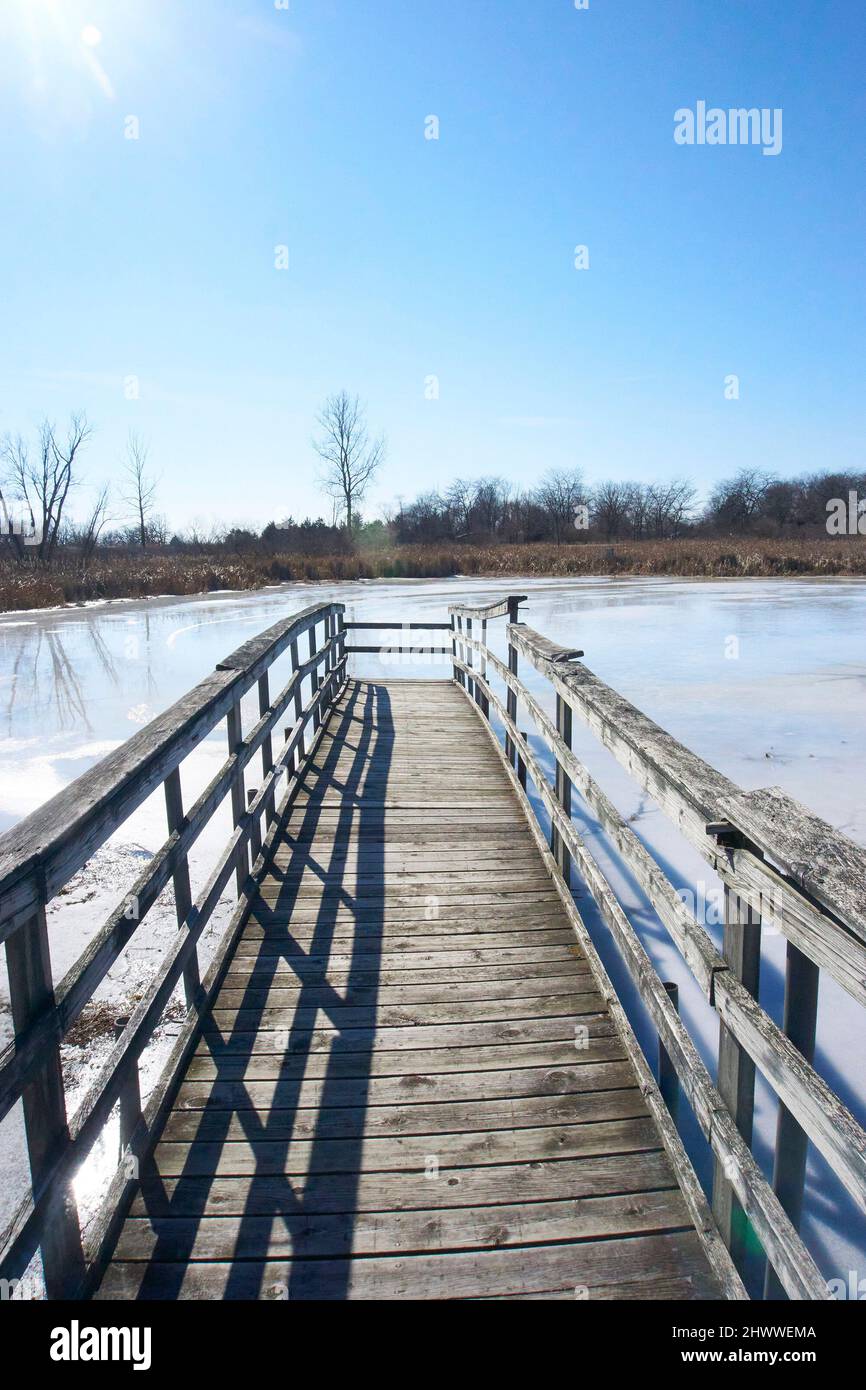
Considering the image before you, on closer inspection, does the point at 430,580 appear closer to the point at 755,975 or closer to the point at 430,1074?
the point at 430,1074

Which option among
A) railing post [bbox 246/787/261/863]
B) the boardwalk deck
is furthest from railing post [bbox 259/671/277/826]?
the boardwalk deck

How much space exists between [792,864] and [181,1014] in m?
3.10

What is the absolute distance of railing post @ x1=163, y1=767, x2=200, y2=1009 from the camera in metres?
2.57

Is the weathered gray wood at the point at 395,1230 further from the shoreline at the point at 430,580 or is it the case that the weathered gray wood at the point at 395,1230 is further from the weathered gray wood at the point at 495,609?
the shoreline at the point at 430,580

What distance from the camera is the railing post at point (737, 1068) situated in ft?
5.59

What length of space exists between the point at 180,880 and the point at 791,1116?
1875 millimetres

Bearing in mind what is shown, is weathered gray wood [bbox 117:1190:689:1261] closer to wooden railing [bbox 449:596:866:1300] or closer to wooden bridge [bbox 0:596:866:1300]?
wooden bridge [bbox 0:596:866:1300]

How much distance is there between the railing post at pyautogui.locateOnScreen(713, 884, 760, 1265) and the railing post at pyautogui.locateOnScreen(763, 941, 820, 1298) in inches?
3.2

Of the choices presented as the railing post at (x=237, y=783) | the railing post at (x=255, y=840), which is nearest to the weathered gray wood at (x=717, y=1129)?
the railing post at (x=237, y=783)

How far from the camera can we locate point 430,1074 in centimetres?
259

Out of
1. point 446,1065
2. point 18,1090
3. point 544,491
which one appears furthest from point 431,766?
point 544,491

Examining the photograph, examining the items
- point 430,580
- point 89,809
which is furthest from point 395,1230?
point 430,580

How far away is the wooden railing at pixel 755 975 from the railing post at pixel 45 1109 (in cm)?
130

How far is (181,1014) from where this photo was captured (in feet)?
12.2
